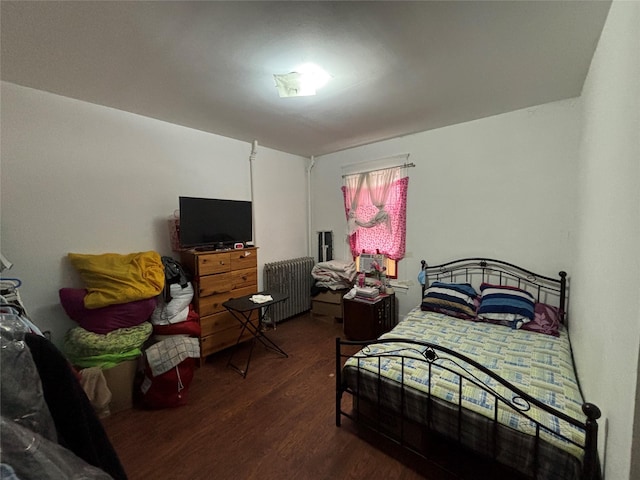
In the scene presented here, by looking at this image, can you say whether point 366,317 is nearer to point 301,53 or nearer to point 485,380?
point 485,380

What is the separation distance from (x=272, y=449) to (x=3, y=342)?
5.20 ft

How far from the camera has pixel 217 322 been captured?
2.85 meters

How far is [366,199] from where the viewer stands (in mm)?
3752

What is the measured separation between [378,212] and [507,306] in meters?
1.81

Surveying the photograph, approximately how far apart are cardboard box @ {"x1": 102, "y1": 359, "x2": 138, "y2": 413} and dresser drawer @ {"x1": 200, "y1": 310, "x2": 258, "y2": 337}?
66 centimetres

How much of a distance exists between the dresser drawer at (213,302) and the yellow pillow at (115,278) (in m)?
0.50

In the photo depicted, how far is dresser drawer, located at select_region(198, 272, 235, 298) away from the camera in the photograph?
270 cm

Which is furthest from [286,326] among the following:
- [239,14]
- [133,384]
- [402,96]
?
[239,14]

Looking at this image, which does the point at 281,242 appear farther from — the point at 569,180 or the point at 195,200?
the point at 569,180

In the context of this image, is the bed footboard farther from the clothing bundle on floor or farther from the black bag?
the black bag

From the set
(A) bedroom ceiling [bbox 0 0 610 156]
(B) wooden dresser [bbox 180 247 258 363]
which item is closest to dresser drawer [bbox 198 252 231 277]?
(B) wooden dresser [bbox 180 247 258 363]

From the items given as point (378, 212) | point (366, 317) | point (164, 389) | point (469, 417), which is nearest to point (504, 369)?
point (469, 417)

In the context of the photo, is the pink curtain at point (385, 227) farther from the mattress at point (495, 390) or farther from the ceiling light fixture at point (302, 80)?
the ceiling light fixture at point (302, 80)

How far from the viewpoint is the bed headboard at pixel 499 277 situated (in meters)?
2.52
